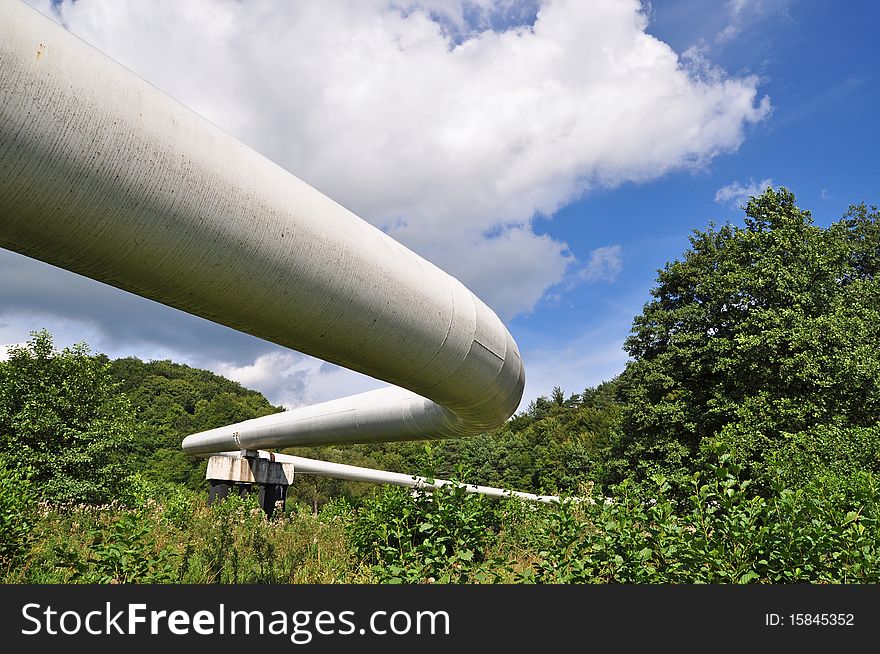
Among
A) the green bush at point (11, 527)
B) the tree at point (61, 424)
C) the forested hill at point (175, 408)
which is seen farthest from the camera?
the forested hill at point (175, 408)

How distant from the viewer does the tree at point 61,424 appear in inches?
500

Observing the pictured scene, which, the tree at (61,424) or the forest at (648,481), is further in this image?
the tree at (61,424)

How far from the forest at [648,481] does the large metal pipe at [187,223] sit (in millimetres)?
2068

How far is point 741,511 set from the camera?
3.99 m

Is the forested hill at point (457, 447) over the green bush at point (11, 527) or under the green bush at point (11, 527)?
over

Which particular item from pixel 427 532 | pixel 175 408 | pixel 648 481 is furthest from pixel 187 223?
pixel 175 408

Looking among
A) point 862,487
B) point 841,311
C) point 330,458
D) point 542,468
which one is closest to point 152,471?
point 330,458

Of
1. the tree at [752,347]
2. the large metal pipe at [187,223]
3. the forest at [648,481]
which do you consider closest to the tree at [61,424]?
the forest at [648,481]

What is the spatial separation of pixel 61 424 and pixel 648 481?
14.3 meters

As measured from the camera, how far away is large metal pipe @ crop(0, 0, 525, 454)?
6.42 ft

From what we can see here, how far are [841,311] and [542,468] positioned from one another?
2247 cm

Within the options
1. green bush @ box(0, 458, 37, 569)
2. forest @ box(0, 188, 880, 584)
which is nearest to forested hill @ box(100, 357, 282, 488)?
forest @ box(0, 188, 880, 584)

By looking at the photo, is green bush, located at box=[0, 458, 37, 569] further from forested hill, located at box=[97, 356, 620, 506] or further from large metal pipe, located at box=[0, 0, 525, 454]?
forested hill, located at box=[97, 356, 620, 506]

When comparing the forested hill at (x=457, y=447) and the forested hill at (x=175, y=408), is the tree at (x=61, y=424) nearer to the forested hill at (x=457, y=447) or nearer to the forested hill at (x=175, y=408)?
the forested hill at (x=175, y=408)
